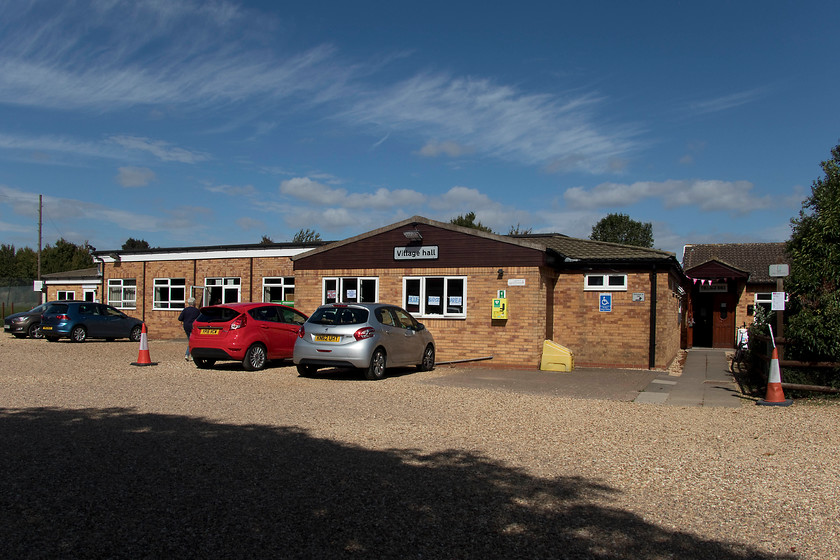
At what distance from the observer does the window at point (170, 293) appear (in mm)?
28062

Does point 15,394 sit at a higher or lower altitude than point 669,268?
lower

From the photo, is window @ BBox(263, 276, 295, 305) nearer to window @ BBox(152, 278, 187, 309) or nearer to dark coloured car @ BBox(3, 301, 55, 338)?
window @ BBox(152, 278, 187, 309)

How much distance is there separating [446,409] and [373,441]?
2.50 meters

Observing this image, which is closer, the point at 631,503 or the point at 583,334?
the point at 631,503

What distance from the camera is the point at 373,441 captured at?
7262mm

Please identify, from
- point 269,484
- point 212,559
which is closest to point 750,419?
point 269,484

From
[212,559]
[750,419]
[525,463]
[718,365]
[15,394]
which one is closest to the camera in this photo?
[212,559]

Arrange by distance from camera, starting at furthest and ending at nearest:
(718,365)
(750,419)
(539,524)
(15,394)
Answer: (718,365), (15,394), (750,419), (539,524)

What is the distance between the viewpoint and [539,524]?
458cm

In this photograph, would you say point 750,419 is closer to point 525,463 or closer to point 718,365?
point 525,463

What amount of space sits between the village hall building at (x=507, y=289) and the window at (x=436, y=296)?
26 millimetres

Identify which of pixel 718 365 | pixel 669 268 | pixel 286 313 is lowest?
pixel 718 365

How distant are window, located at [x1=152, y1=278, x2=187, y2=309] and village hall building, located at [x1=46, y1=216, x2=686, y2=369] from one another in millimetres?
10758

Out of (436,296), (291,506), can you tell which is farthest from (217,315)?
(291,506)
